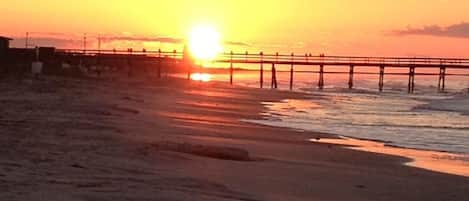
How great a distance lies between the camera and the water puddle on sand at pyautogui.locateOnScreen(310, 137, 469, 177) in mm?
12969

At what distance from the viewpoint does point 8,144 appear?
10.4m

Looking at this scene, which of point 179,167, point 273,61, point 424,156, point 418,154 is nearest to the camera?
point 179,167

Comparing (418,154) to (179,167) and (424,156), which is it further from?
(179,167)

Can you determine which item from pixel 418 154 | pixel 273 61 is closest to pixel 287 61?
pixel 273 61

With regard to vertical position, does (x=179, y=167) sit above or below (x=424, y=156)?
above

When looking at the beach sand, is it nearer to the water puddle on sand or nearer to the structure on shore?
the water puddle on sand

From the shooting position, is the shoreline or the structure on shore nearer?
the shoreline

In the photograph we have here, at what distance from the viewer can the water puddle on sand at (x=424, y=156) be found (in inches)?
511

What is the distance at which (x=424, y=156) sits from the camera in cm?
1483

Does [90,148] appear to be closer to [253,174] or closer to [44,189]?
[253,174]

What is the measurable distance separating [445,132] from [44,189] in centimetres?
1618

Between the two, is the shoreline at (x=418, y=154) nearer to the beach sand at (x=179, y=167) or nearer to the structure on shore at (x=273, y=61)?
the beach sand at (x=179, y=167)

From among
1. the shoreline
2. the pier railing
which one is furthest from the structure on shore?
the shoreline

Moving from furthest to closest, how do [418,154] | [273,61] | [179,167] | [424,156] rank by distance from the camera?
[273,61] → [418,154] → [424,156] → [179,167]
